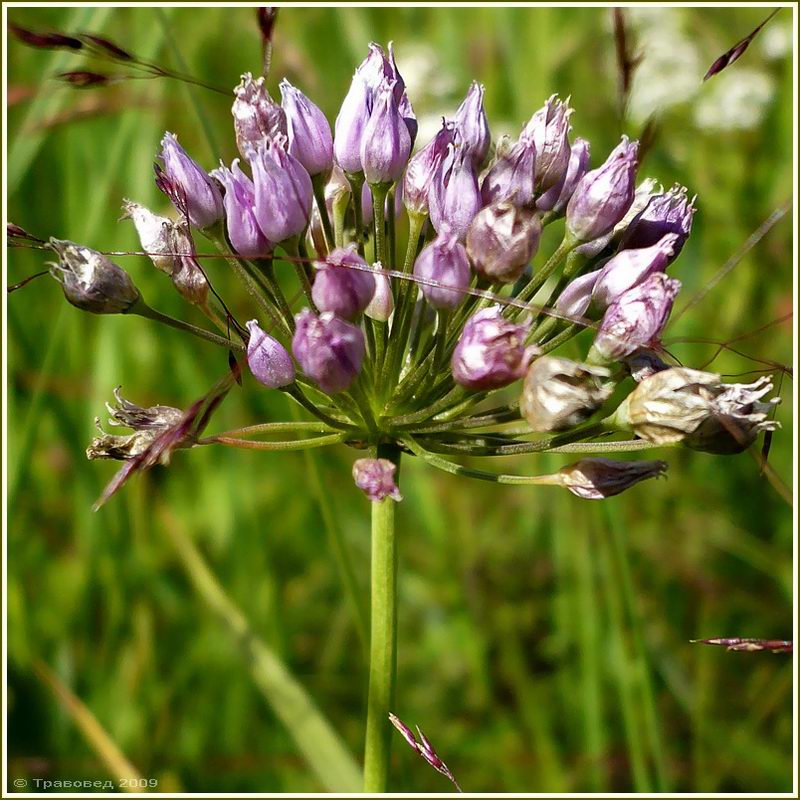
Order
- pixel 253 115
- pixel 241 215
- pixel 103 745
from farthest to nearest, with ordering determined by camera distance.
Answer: pixel 103 745
pixel 253 115
pixel 241 215

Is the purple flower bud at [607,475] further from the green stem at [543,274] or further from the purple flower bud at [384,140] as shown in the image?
the purple flower bud at [384,140]

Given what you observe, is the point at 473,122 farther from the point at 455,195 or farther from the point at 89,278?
the point at 89,278

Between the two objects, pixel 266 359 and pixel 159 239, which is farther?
pixel 159 239

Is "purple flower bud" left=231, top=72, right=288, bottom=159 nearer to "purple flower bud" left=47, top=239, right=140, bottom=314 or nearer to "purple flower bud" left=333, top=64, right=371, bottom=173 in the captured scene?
→ "purple flower bud" left=333, top=64, right=371, bottom=173

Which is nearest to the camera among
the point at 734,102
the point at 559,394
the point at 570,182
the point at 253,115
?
the point at 559,394

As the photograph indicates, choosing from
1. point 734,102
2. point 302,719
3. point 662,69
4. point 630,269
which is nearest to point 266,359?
point 630,269

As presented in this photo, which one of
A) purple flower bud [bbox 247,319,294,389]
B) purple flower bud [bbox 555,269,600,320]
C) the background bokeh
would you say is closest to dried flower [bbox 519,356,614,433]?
purple flower bud [bbox 555,269,600,320]

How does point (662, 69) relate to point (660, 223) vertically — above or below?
above

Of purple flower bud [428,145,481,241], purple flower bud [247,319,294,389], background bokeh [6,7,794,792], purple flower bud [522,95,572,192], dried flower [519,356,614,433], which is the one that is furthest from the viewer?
background bokeh [6,7,794,792]
